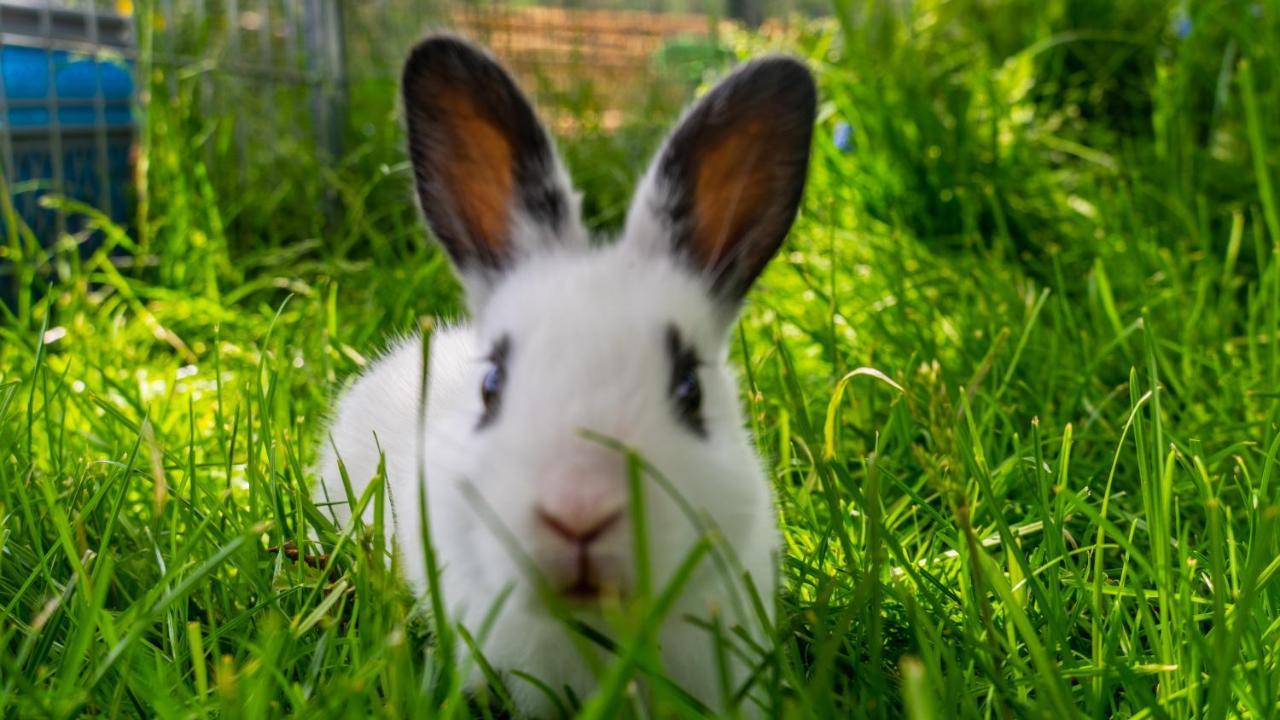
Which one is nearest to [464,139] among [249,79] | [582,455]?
[582,455]

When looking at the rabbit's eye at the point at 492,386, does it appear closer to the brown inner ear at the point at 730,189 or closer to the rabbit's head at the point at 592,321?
the rabbit's head at the point at 592,321

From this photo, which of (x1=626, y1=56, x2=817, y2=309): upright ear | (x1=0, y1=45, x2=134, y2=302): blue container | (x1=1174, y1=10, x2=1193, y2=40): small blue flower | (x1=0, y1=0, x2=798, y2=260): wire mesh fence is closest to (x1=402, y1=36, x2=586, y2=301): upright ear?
(x1=626, y1=56, x2=817, y2=309): upright ear

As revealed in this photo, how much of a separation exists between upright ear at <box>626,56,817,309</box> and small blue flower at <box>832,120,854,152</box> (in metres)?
2.40

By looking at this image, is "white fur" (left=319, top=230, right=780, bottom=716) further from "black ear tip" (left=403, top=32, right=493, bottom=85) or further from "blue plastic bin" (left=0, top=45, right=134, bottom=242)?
"blue plastic bin" (left=0, top=45, right=134, bottom=242)

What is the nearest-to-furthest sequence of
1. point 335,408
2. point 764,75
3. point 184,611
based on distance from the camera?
point 184,611, point 764,75, point 335,408

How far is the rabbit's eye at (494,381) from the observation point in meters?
1.84

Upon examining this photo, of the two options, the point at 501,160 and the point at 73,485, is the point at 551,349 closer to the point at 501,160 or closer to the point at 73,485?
the point at 501,160

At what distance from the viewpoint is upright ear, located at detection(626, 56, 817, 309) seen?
2.14 m

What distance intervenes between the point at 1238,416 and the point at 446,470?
6.41ft

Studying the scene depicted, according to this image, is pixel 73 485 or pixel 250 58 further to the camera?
pixel 250 58

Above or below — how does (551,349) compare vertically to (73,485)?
above

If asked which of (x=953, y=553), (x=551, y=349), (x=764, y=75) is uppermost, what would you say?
(x=764, y=75)

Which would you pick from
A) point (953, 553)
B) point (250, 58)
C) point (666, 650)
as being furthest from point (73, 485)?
point (250, 58)

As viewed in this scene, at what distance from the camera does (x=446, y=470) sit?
1825 mm
